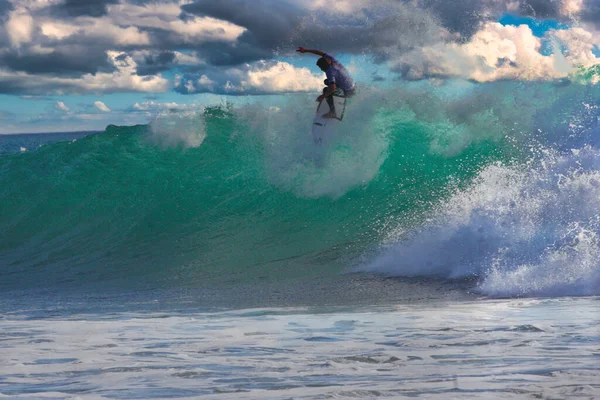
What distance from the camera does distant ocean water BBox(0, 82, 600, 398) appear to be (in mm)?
4809

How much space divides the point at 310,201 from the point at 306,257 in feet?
11.2

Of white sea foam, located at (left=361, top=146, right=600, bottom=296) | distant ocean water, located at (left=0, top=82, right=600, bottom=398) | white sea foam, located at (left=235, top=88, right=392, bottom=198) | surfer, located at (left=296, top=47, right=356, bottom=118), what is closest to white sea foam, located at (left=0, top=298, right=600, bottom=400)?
distant ocean water, located at (left=0, top=82, right=600, bottom=398)

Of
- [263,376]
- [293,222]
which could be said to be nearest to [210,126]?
[293,222]

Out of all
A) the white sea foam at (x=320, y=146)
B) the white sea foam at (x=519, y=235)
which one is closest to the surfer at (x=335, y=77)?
the white sea foam at (x=519, y=235)

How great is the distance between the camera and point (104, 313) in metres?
7.62

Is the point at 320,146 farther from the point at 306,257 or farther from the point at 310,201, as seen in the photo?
the point at 306,257

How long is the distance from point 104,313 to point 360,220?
604cm

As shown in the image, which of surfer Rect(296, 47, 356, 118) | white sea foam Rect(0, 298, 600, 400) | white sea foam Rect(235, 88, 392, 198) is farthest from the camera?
white sea foam Rect(235, 88, 392, 198)

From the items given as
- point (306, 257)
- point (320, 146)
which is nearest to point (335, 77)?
point (306, 257)

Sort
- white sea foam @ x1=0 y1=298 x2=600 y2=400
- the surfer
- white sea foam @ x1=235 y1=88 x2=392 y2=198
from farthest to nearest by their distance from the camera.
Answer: white sea foam @ x1=235 y1=88 x2=392 y2=198 < the surfer < white sea foam @ x1=0 y1=298 x2=600 y2=400

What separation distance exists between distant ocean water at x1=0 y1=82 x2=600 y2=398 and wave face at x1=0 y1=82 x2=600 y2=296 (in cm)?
5

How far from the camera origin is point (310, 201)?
14203mm

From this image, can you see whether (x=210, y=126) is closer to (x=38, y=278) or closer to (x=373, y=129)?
(x=373, y=129)

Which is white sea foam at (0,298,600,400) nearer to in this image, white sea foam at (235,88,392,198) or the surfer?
the surfer
